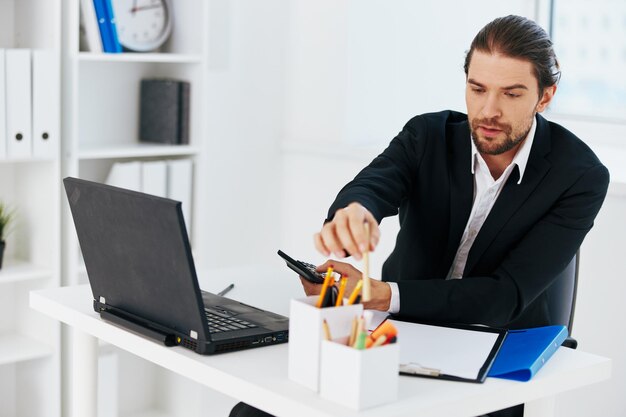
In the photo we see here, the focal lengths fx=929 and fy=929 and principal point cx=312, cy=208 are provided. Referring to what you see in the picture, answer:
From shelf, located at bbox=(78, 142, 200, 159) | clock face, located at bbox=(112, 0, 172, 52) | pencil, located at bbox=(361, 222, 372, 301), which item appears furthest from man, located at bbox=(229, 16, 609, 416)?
clock face, located at bbox=(112, 0, 172, 52)

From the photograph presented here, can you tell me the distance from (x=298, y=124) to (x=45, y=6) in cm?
110

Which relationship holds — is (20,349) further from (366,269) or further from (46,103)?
(366,269)

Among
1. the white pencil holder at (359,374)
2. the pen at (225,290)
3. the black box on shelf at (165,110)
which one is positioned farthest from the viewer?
the black box on shelf at (165,110)

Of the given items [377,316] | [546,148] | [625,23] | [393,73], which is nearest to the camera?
[377,316]

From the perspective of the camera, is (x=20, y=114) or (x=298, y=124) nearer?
(x=20, y=114)

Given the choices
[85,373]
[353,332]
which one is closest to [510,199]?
[353,332]

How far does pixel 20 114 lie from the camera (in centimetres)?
288

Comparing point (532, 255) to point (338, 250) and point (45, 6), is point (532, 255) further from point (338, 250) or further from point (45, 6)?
point (45, 6)

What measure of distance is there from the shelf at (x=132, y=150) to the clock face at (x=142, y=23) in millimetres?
343

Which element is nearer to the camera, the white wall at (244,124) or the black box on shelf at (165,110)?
the black box on shelf at (165,110)

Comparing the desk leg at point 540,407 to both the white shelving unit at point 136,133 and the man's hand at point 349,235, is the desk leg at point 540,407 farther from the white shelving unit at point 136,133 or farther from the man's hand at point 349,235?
the white shelving unit at point 136,133

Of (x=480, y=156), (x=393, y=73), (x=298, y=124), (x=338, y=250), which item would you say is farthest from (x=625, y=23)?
(x=338, y=250)

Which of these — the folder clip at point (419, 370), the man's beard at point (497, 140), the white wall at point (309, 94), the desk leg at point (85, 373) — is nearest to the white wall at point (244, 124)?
the white wall at point (309, 94)

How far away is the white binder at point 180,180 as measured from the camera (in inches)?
129
